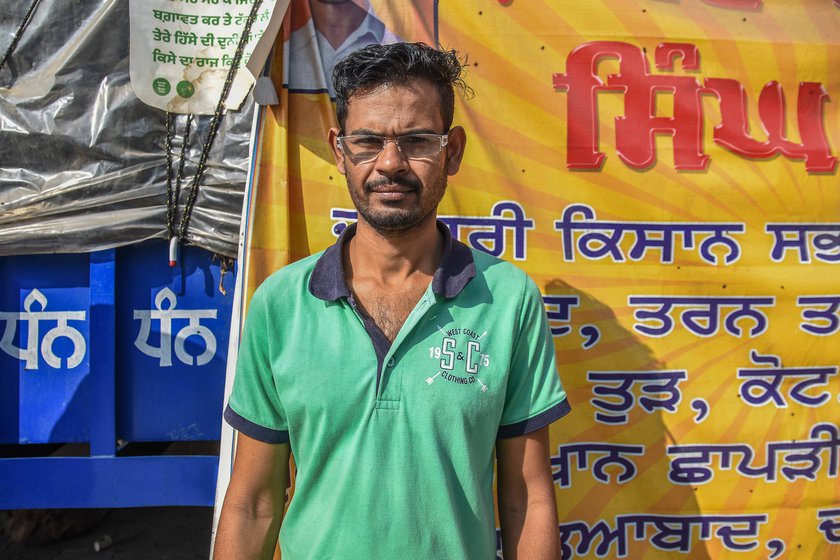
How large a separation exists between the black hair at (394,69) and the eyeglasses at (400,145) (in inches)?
2.2

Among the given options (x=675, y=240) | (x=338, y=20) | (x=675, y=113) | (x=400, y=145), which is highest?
(x=338, y=20)

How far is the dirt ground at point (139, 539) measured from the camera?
2861 mm

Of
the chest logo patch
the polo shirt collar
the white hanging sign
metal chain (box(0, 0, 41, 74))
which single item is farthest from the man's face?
metal chain (box(0, 0, 41, 74))

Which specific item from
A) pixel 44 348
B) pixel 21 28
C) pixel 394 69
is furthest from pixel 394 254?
pixel 21 28

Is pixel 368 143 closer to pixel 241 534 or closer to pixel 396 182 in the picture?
pixel 396 182

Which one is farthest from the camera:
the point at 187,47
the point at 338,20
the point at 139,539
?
the point at 139,539

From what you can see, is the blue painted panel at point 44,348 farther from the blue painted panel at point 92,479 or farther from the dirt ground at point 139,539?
the dirt ground at point 139,539

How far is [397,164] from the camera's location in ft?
4.11

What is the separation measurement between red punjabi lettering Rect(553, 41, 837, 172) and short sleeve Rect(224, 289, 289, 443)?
1189 millimetres

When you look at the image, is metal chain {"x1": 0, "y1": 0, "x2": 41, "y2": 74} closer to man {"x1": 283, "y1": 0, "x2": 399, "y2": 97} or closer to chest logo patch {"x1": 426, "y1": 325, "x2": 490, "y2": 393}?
man {"x1": 283, "y1": 0, "x2": 399, "y2": 97}

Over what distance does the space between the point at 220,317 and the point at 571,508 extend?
48.7 inches

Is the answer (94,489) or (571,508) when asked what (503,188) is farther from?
(94,489)

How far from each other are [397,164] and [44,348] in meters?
1.37

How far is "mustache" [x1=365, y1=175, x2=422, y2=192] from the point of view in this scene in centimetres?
127
